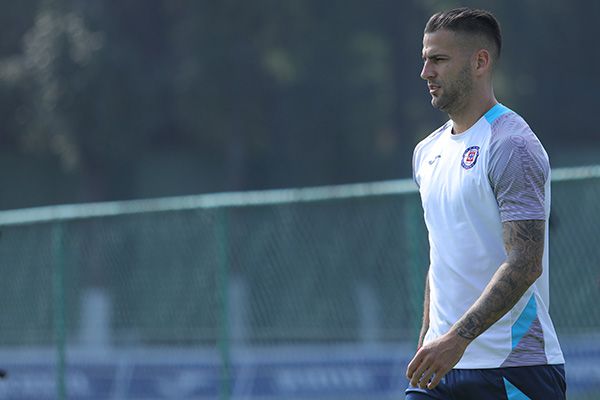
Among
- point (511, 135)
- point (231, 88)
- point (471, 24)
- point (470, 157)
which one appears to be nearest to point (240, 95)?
point (231, 88)

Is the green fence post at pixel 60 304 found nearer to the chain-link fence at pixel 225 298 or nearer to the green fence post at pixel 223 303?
the chain-link fence at pixel 225 298

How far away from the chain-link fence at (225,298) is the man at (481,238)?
9.73ft

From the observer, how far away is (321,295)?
1509 cm

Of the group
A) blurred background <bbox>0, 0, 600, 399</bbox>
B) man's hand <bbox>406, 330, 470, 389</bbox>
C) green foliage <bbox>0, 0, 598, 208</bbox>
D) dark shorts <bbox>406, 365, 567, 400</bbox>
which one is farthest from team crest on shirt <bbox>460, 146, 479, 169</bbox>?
green foliage <bbox>0, 0, 598, 208</bbox>

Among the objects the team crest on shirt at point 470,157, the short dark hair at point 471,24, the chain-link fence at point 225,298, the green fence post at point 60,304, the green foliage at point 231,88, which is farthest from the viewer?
the green foliage at point 231,88

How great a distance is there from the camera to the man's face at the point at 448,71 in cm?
464

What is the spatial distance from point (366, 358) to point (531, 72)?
33383 mm

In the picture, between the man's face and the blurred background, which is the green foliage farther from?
the man's face

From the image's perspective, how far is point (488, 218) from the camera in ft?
14.8

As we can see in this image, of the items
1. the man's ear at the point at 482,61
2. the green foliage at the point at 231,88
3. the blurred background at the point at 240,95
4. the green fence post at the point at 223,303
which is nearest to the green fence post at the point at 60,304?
the green fence post at the point at 223,303

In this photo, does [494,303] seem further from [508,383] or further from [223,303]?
[223,303]

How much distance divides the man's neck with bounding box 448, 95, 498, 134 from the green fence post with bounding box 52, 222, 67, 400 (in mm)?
6121

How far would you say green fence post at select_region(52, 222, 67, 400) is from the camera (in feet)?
34.0

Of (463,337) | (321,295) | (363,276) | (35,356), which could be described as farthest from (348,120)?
(463,337)
